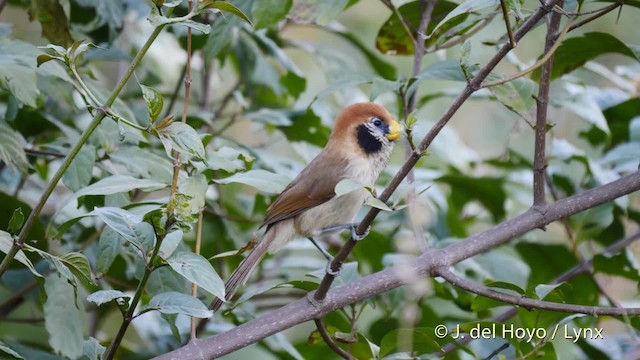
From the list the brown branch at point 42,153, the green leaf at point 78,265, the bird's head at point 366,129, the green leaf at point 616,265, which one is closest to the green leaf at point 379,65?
the bird's head at point 366,129

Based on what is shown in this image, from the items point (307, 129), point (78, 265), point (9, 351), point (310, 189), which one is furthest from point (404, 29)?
point (9, 351)

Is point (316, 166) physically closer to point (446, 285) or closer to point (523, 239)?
point (446, 285)

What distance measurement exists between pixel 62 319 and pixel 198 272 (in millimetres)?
685

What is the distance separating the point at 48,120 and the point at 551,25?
174 cm

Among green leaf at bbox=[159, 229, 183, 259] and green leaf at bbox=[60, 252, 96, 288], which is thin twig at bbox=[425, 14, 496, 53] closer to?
green leaf at bbox=[159, 229, 183, 259]

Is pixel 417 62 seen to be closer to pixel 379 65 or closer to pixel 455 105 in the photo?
pixel 379 65

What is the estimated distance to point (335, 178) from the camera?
11.1ft

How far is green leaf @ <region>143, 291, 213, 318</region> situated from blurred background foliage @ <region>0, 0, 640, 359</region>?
0.03 ft

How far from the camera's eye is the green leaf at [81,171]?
2.49m

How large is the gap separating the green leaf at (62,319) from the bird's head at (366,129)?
140cm

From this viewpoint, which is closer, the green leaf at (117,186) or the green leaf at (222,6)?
the green leaf at (222,6)

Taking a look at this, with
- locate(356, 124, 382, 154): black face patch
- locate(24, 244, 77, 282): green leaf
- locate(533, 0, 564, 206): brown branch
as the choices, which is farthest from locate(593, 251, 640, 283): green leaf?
locate(24, 244, 77, 282): green leaf

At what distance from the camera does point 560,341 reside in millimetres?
4031

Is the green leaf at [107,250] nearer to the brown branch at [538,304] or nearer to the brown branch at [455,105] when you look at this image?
the brown branch at [455,105]
